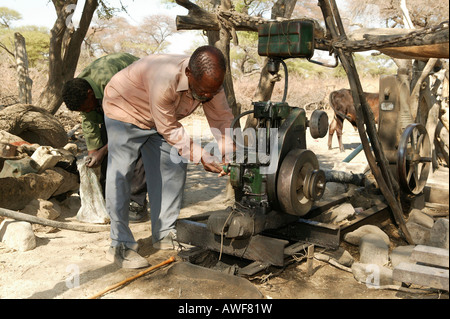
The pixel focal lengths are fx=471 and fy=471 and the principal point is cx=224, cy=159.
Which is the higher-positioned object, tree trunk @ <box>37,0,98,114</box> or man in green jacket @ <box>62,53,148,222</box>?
tree trunk @ <box>37,0,98,114</box>

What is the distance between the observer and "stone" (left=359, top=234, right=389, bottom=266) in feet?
12.2

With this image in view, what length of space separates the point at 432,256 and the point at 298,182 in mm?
1281

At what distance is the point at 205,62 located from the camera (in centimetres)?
320

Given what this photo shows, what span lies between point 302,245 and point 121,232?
1453 millimetres

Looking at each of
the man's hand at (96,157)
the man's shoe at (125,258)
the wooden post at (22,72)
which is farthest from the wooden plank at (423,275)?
the wooden post at (22,72)

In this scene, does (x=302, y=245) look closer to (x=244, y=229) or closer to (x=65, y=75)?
(x=244, y=229)

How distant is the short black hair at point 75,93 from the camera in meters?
4.20

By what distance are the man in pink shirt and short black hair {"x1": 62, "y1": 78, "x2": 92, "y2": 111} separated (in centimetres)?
55

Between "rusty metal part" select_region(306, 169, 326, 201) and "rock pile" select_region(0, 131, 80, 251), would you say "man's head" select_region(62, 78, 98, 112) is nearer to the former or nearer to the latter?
"rock pile" select_region(0, 131, 80, 251)

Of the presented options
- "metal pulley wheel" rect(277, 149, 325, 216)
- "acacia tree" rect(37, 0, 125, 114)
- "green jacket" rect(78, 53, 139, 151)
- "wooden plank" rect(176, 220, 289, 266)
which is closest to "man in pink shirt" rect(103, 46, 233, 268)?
"wooden plank" rect(176, 220, 289, 266)

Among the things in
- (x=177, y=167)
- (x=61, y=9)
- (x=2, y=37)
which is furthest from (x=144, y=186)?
(x=2, y=37)

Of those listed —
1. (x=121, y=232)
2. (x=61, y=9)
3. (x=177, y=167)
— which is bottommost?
(x=121, y=232)

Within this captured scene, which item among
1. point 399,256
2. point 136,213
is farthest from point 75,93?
point 399,256
